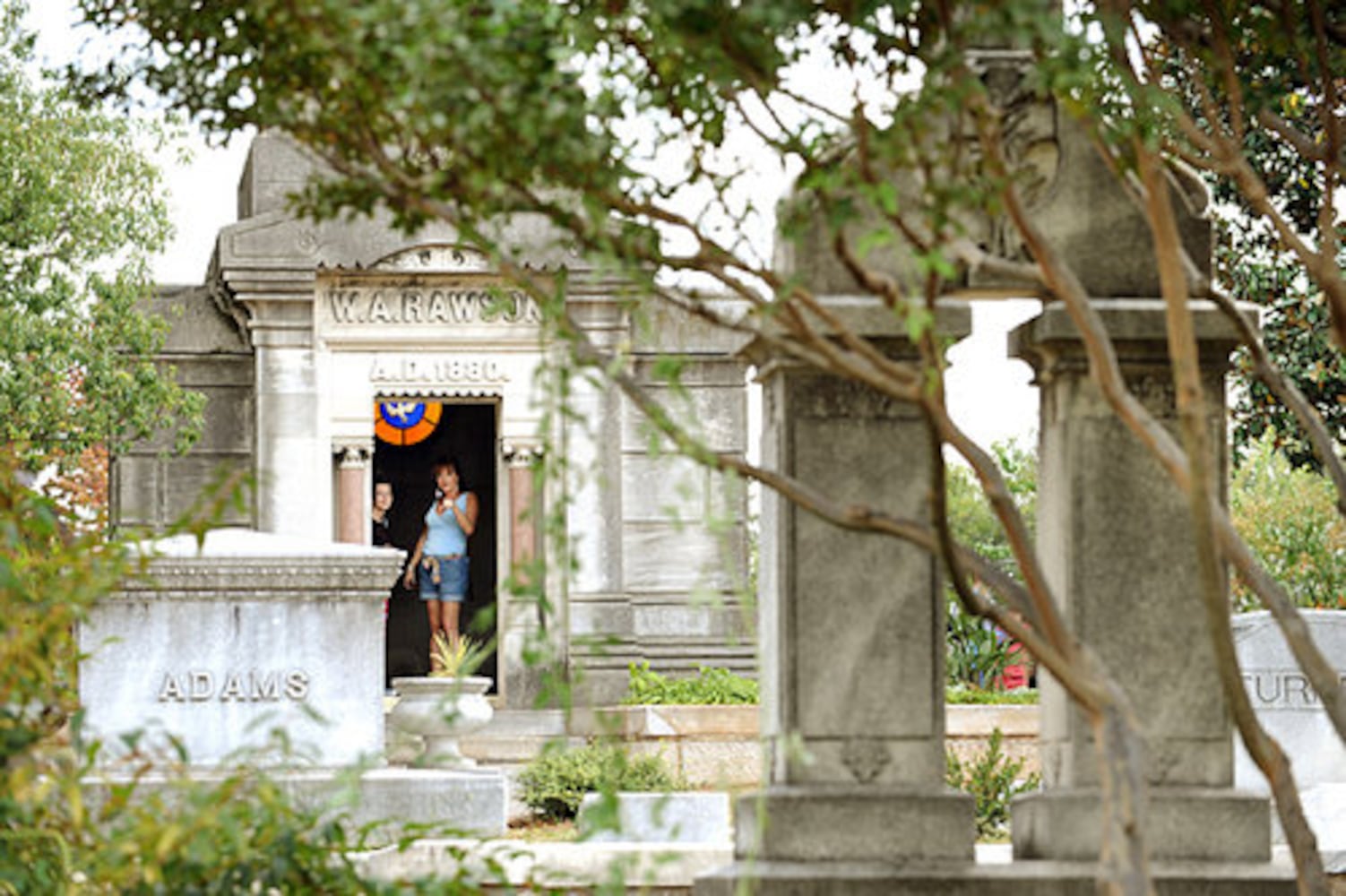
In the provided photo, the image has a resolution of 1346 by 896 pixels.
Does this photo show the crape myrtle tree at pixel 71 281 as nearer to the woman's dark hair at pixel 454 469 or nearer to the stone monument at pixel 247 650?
the woman's dark hair at pixel 454 469

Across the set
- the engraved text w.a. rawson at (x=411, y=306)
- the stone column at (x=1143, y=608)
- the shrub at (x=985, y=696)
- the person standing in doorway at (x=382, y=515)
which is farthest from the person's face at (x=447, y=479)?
the stone column at (x=1143, y=608)

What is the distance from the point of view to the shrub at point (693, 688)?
71.1 feet

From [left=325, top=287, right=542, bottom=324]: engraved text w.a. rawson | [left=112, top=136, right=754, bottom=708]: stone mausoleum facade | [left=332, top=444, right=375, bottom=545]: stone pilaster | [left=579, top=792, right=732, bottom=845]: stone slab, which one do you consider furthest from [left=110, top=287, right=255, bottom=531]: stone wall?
[left=579, top=792, right=732, bottom=845]: stone slab

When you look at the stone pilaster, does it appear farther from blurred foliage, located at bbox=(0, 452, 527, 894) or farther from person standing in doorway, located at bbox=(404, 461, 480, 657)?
blurred foliage, located at bbox=(0, 452, 527, 894)

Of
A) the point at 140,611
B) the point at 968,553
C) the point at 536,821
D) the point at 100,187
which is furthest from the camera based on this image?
the point at 100,187

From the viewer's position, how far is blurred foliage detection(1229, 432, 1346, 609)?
3244 centimetres

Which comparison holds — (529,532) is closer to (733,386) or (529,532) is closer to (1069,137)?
(733,386)

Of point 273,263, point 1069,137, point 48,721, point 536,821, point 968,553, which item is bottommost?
point 536,821

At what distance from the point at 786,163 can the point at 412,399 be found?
16152 millimetres

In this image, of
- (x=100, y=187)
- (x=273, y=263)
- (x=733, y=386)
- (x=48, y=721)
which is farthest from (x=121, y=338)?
(x=48, y=721)

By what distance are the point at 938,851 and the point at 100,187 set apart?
1956 cm

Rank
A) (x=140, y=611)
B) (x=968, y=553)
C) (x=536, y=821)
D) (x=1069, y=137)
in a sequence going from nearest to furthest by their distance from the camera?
(x=968, y=553)
(x=1069, y=137)
(x=140, y=611)
(x=536, y=821)

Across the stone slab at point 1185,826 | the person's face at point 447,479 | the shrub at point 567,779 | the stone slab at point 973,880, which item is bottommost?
the shrub at point 567,779

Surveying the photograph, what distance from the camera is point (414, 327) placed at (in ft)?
79.3
